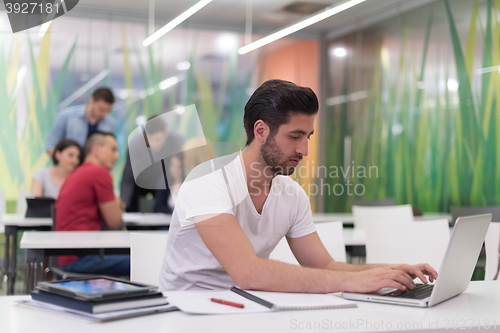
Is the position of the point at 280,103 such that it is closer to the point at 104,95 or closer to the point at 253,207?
the point at 253,207

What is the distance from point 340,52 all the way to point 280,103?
6.13m

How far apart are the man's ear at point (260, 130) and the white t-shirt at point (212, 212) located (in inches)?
3.6

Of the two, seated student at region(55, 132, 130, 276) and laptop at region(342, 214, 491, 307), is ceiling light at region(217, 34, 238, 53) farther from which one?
laptop at region(342, 214, 491, 307)

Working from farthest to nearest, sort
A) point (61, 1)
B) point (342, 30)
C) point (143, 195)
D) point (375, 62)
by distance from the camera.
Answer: point (342, 30) < point (375, 62) < point (143, 195) < point (61, 1)

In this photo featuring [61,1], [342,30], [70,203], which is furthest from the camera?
[342,30]

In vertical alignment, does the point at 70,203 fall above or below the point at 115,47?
below

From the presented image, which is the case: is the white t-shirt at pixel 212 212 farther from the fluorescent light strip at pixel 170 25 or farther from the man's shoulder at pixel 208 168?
the fluorescent light strip at pixel 170 25

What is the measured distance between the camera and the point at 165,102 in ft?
22.5

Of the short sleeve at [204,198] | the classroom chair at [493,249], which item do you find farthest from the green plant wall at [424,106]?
the short sleeve at [204,198]

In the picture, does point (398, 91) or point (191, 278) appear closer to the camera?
→ point (191, 278)

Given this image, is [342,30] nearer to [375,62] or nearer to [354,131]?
[375,62]

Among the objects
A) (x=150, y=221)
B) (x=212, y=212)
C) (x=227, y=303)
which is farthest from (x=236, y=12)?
(x=227, y=303)

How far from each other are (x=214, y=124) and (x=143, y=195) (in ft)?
7.19

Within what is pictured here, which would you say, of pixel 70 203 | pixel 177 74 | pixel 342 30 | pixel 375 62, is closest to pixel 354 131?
pixel 375 62
